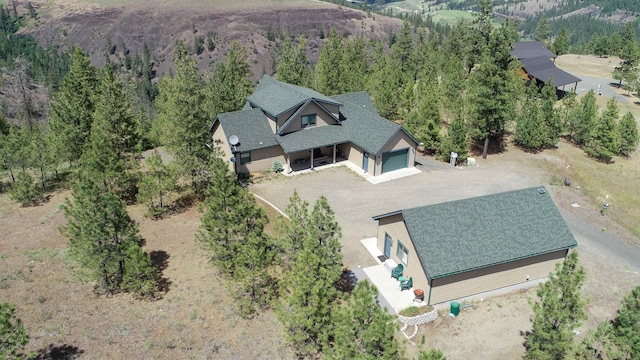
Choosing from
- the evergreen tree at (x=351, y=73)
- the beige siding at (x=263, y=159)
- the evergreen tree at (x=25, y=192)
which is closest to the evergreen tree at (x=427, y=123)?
the evergreen tree at (x=351, y=73)

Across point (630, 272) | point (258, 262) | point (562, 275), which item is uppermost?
point (562, 275)

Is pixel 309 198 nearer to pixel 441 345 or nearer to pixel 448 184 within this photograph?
pixel 448 184

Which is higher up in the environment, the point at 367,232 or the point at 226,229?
the point at 226,229

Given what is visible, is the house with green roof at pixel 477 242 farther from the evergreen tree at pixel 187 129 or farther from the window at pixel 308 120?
the window at pixel 308 120

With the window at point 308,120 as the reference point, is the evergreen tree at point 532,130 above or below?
below

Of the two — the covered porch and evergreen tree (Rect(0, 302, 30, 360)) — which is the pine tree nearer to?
the covered porch

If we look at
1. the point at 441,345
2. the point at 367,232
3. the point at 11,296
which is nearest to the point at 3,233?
the point at 11,296
